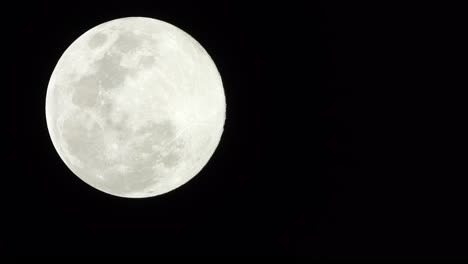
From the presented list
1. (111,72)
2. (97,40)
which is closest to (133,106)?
(111,72)

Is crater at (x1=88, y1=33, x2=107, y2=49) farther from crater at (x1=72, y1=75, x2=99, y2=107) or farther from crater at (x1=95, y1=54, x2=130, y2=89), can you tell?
crater at (x1=72, y1=75, x2=99, y2=107)

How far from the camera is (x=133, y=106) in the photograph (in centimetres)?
532

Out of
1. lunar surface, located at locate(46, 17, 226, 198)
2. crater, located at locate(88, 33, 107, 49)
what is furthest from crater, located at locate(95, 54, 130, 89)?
crater, located at locate(88, 33, 107, 49)

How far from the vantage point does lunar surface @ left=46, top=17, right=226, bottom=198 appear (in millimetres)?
5359

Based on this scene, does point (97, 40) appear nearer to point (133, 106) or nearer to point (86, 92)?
point (86, 92)

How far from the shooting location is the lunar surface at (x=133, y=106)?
536cm

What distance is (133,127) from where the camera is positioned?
536 cm

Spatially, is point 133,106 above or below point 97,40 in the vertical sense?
below

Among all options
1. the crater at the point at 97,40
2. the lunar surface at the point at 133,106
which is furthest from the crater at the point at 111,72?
the crater at the point at 97,40

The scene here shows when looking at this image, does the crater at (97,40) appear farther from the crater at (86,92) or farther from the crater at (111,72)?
the crater at (86,92)

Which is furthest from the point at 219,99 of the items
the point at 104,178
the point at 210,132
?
the point at 104,178

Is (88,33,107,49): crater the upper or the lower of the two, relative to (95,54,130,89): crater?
upper

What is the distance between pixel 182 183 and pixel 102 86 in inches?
61.9

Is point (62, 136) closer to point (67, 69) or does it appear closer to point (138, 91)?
point (67, 69)
